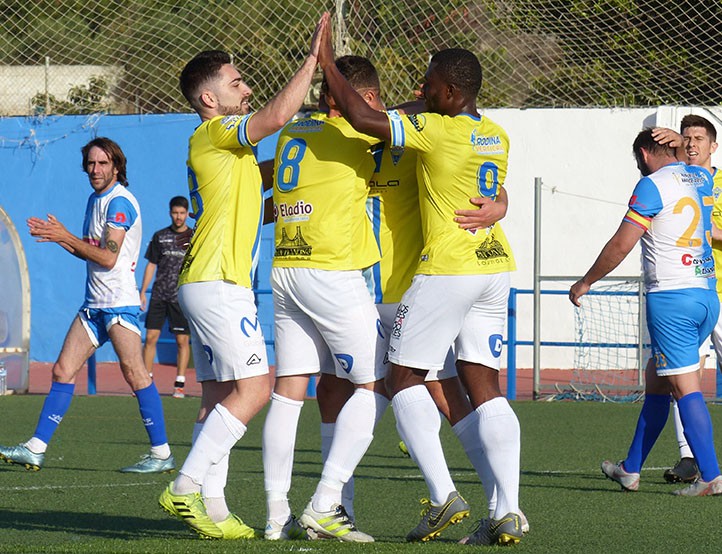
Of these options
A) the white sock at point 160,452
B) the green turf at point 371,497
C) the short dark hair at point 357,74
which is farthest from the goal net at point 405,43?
the short dark hair at point 357,74

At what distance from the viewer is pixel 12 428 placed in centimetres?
1102

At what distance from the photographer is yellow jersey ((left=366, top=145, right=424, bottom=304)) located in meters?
5.80

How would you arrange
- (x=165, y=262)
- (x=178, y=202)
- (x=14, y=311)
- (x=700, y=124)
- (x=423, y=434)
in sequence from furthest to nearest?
(x=165, y=262), (x=178, y=202), (x=14, y=311), (x=700, y=124), (x=423, y=434)

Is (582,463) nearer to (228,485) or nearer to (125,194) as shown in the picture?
(228,485)

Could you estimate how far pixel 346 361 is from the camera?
5.60 m

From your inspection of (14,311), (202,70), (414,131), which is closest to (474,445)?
(414,131)

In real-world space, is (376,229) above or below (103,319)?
above

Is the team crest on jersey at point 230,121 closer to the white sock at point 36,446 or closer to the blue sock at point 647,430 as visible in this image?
the blue sock at point 647,430

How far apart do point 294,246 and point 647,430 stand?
298 centimetres

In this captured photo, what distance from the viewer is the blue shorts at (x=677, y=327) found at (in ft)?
23.8

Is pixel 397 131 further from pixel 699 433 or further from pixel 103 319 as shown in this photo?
pixel 103 319

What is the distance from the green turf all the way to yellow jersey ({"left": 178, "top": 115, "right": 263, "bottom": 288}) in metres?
Result: 1.21

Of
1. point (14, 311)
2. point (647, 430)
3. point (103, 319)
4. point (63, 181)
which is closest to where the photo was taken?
point (647, 430)

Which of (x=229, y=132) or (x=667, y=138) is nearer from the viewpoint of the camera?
(x=229, y=132)
